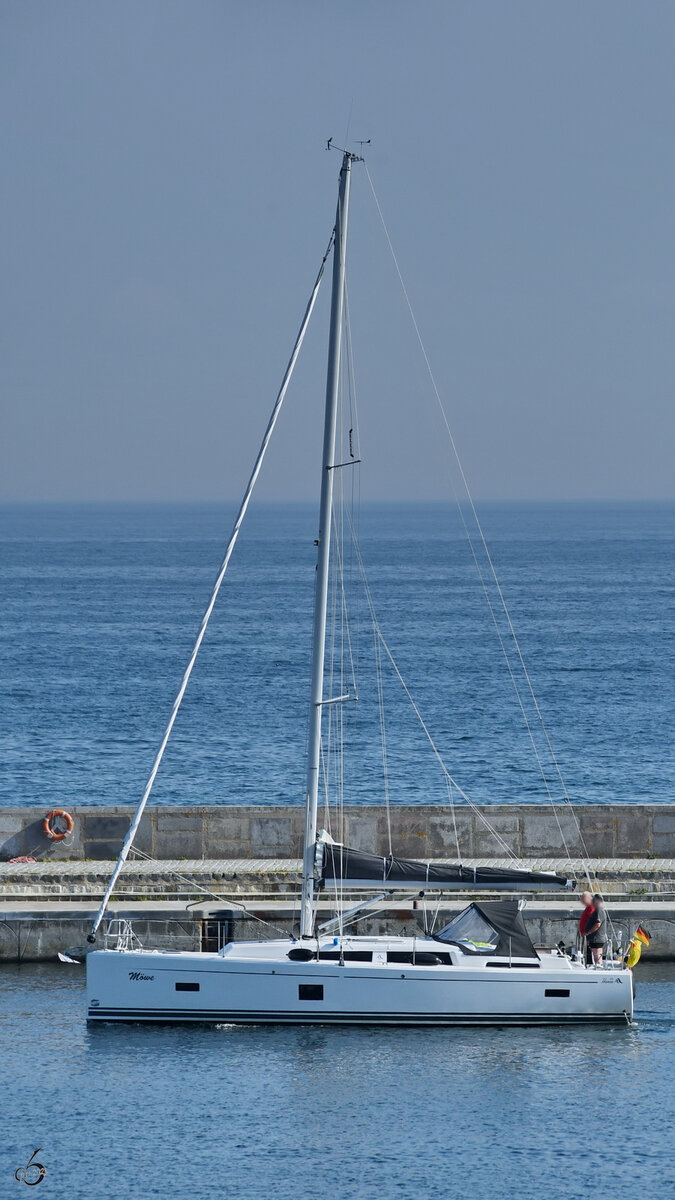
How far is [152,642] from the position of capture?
91312mm

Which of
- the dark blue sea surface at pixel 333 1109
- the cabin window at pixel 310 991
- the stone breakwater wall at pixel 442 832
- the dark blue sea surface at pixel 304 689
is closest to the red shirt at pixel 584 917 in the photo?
the dark blue sea surface at pixel 333 1109

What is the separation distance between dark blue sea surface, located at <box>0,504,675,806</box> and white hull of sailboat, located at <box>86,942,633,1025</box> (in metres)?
20.3

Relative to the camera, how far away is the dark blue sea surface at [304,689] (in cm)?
5134

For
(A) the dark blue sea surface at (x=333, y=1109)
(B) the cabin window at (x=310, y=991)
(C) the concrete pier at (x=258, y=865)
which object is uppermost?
(C) the concrete pier at (x=258, y=865)

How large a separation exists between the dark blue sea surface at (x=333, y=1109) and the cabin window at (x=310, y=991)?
1.90ft

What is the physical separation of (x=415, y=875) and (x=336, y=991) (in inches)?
87.3

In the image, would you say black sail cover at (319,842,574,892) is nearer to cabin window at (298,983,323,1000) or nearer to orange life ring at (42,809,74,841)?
cabin window at (298,983,323,1000)

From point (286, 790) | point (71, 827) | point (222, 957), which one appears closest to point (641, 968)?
point (222, 957)

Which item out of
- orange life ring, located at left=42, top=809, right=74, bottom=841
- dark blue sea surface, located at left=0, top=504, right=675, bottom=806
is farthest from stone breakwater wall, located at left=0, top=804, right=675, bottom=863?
dark blue sea surface, located at left=0, top=504, right=675, bottom=806

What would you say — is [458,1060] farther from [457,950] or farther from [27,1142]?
[27,1142]

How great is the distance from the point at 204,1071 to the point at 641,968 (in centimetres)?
848

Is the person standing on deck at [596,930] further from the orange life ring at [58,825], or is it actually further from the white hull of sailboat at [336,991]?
the orange life ring at [58,825]

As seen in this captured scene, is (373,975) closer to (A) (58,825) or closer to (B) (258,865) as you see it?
(B) (258,865)

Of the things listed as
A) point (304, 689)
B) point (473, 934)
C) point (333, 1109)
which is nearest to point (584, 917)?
point (473, 934)
